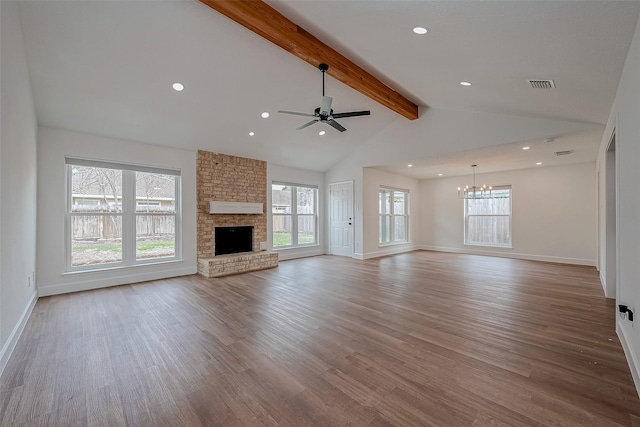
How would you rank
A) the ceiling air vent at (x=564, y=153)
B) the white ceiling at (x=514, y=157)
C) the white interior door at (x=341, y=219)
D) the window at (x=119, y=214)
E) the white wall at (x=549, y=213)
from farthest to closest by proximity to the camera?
the white interior door at (x=341, y=219) → the white wall at (x=549, y=213) → the ceiling air vent at (x=564, y=153) → the white ceiling at (x=514, y=157) → the window at (x=119, y=214)

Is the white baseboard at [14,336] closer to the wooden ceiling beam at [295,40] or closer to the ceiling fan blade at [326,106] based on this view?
the wooden ceiling beam at [295,40]

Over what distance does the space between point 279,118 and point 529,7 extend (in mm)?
4223

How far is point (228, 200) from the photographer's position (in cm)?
644

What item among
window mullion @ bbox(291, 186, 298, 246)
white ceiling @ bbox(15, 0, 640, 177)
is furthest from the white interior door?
white ceiling @ bbox(15, 0, 640, 177)

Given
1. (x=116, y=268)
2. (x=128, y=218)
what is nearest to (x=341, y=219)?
(x=128, y=218)

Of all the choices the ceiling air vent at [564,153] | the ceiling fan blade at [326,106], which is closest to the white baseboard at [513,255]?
the ceiling air vent at [564,153]

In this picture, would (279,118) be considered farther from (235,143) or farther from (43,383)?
(43,383)

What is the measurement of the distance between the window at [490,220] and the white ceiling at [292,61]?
8.91ft

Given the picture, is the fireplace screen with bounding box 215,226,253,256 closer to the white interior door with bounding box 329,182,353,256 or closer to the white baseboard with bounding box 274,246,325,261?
the white baseboard with bounding box 274,246,325,261

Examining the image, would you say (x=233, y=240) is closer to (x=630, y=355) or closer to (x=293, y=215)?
(x=293, y=215)

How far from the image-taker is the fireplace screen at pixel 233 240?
20.8 feet

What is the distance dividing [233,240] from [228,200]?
98cm

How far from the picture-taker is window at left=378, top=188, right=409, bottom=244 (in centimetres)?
864

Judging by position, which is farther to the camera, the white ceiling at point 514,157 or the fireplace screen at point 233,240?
the fireplace screen at point 233,240
